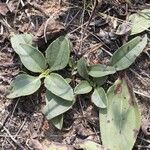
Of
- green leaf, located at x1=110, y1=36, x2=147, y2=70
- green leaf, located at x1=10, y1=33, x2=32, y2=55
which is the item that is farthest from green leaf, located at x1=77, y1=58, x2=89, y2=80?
green leaf, located at x1=10, y1=33, x2=32, y2=55

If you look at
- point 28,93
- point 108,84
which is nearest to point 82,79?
point 108,84

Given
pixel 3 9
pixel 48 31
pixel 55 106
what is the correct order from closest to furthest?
pixel 55 106 → pixel 48 31 → pixel 3 9

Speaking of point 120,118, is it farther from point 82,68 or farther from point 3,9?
point 3,9

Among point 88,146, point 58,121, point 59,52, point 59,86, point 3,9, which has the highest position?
point 3,9

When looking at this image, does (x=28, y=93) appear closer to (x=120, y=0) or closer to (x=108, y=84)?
(x=108, y=84)

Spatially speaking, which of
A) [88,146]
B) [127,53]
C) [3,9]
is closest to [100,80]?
[127,53]

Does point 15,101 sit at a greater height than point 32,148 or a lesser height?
greater

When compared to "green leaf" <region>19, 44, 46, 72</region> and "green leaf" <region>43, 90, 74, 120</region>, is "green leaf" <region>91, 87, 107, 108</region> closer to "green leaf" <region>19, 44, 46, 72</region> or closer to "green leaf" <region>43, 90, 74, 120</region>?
"green leaf" <region>43, 90, 74, 120</region>
